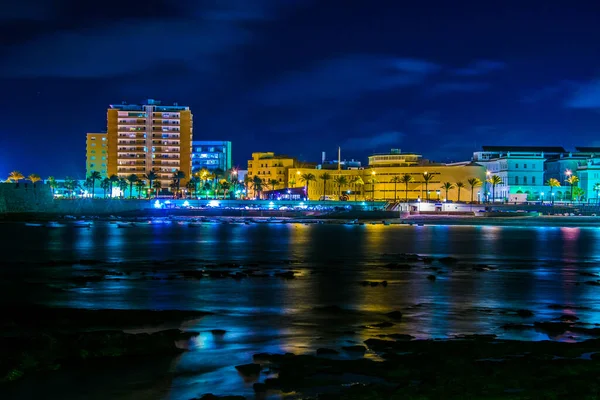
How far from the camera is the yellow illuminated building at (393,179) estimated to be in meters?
181

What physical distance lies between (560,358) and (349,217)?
108m

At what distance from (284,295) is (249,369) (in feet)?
39.7

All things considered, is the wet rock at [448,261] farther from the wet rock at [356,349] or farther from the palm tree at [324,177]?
the palm tree at [324,177]

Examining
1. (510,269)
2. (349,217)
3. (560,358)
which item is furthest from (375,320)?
(349,217)

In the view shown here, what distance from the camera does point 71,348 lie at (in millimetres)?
17234

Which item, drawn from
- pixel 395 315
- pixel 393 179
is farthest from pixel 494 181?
pixel 395 315

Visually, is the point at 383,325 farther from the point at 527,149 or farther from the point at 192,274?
the point at 527,149

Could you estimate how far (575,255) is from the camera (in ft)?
169

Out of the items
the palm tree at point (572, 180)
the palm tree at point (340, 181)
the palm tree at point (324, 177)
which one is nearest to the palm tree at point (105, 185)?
the palm tree at point (324, 177)

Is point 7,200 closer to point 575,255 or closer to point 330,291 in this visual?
point 575,255

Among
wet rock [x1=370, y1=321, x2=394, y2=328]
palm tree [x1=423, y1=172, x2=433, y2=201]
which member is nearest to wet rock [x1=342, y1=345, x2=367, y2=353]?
wet rock [x1=370, y1=321, x2=394, y2=328]

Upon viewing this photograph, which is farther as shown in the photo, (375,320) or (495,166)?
(495,166)

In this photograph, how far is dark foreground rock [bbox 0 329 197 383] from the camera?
16.0 meters

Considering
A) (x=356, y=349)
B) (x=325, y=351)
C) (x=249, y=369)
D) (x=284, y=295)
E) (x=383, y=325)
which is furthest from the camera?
(x=284, y=295)
